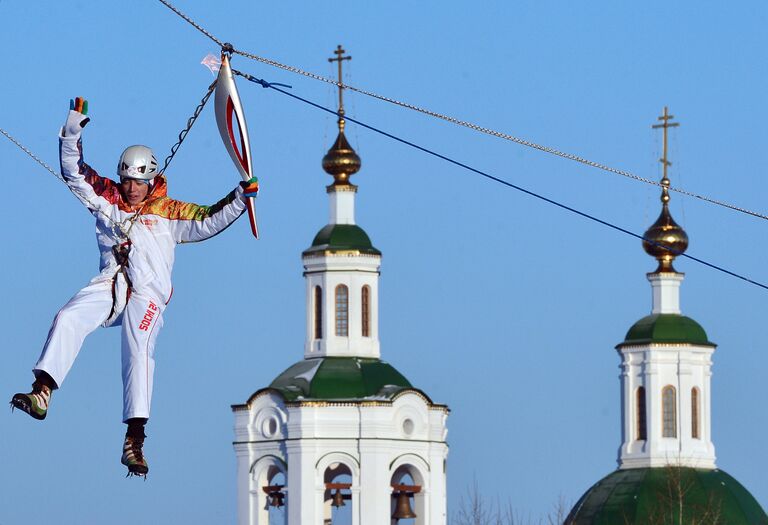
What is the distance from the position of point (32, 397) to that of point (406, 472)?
2532 inches

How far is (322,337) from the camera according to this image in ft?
267

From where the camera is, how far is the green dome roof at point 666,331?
286 ft

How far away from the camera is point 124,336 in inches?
730

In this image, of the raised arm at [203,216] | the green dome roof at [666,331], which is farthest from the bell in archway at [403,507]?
the raised arm at [203,216]

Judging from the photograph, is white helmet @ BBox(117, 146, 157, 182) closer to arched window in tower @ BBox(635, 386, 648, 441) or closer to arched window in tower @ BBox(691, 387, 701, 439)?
arched window in tower @ BBox(635, 386, 648, 441)

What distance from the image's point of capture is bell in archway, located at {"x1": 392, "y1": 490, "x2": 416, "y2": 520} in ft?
264

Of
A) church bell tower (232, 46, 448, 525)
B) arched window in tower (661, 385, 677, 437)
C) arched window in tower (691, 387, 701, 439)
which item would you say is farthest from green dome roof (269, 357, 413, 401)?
arched window in tower (691, 387, 701, 439)

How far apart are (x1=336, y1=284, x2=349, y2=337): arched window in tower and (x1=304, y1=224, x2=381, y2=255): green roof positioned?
1.02 meters

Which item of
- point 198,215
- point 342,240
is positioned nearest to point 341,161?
point 342,240

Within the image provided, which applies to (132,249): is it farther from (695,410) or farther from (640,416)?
(695,410)

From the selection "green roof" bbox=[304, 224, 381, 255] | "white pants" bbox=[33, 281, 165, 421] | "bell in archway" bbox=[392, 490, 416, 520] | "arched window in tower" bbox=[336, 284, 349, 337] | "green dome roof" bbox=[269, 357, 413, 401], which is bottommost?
"white pants" bbox=[33, 281, 165, 421]

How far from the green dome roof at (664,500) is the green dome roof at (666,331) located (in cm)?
364

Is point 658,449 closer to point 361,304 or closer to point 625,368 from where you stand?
point 625,368

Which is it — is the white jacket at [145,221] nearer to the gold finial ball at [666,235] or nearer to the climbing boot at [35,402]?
the climbing boot at [35,402]
